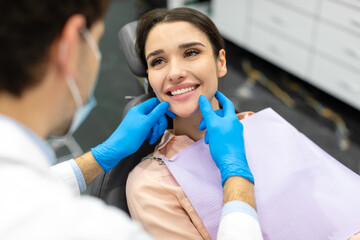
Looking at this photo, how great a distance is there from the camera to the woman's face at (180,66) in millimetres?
1418

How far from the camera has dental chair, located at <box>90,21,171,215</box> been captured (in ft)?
4.54

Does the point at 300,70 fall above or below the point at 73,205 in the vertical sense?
below

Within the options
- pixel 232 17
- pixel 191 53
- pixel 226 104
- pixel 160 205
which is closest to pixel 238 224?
pixel 160 205

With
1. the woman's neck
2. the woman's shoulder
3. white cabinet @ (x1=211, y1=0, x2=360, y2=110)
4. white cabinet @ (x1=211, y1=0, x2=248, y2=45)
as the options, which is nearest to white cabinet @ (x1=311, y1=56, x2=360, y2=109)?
white cabinet @ (x1=211, y1=0, x2=360, y2=110)

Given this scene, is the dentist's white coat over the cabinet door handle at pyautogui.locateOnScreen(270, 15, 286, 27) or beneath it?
over

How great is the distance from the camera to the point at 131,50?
160 cm

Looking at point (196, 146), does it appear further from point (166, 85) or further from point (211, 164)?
point (166, 85)

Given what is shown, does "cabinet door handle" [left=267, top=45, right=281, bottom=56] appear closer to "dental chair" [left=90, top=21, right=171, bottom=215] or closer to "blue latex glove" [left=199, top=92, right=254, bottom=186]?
"dental chair" [left=90, top=21, right=171, bottom=215]

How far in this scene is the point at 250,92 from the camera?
2.94m

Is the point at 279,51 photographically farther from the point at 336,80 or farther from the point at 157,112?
the point at 157,112

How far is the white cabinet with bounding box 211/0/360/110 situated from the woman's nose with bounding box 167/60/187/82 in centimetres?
153

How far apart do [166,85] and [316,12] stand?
165cm

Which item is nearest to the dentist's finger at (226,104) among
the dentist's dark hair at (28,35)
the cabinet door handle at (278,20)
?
the dentist's dark hair at (28,35)

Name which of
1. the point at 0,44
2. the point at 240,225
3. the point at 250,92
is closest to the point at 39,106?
the point at 0,44
